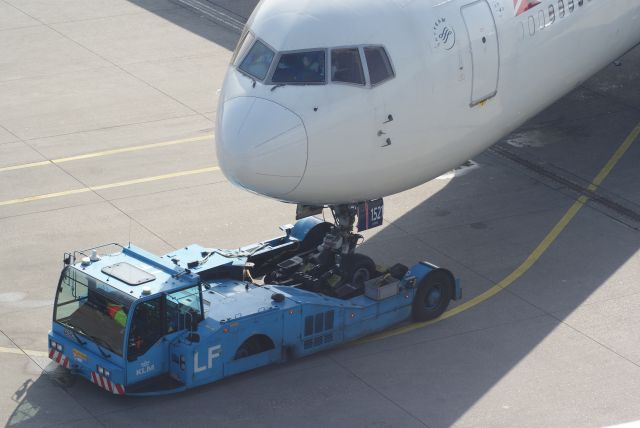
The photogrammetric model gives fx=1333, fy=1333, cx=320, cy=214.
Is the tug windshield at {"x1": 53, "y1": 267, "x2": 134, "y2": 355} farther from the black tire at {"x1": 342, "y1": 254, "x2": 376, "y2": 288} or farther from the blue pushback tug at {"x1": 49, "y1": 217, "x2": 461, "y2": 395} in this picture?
the black tire at {"x1": 342, "y1": 254, "x2": 376, "y2": 288}

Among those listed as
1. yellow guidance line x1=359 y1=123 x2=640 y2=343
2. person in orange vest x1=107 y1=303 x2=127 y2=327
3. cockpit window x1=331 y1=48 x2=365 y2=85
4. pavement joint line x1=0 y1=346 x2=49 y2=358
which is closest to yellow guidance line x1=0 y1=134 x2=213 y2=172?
pavement joint line x1=0 y1=346 x2=49 y2=358

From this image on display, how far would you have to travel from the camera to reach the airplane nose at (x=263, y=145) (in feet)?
66.3

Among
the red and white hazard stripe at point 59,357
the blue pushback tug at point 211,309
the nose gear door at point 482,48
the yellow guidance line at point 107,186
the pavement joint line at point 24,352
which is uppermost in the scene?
the nose gear door at point 482,48

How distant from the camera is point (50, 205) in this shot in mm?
27875

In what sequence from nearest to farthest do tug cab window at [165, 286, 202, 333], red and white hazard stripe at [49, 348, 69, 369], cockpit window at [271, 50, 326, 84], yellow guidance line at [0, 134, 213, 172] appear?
tug cab window at [165, 286, 202, 333] → cockpit window at [271, 50, 326, 84] → red and white hazard stripe at [49, 348, 69, 369] → yellow guidance line at [0, 134, 213, 172]

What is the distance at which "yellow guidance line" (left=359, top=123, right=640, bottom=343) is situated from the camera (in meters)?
23.0

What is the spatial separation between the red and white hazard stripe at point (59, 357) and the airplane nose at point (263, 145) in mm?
3905

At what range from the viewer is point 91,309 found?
2083cm

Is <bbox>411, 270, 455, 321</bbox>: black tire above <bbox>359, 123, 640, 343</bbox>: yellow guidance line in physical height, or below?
above

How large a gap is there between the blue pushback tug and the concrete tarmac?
416mm

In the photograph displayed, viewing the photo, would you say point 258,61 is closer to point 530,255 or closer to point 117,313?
point 117,313

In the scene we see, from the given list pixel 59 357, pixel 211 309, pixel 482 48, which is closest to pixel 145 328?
pixel 211 309

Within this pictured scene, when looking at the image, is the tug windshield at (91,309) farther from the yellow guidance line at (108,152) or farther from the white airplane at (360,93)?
the yellow guidance line at (108,152)

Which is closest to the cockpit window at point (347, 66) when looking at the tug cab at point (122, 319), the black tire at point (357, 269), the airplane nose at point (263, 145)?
the airplane nose at point (263, 145)
